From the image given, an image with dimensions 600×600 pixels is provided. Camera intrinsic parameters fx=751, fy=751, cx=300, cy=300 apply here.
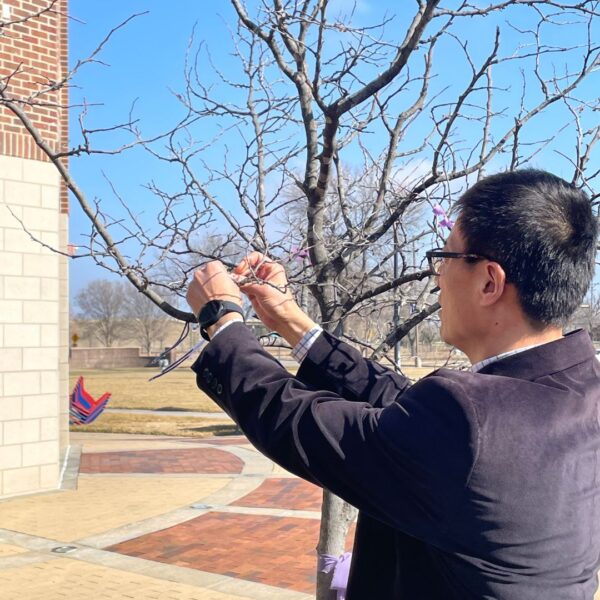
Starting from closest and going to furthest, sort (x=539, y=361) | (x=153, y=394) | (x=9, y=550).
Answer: (x=539, y=361) < (x=9, y=550) < (x=153, y=394)

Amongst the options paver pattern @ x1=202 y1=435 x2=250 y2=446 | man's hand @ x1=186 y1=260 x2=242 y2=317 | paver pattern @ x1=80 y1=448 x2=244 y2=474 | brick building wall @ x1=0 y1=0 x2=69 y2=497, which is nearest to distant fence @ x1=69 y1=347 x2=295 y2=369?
paver pattern @ x1=202 y1=435 x2=250 y2=446

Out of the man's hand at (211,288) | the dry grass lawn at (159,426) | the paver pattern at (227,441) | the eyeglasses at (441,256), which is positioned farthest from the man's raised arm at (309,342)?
the dry grass lawn at (159,426)

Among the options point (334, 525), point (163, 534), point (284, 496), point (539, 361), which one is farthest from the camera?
point (284, 496)

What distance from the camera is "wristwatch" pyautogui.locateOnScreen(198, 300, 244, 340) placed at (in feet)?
5.48

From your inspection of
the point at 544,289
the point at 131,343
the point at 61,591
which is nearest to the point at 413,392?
the point at 544,289

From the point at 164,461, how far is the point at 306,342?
989 centimetres

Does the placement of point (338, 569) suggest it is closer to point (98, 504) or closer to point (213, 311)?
point (213, 311)

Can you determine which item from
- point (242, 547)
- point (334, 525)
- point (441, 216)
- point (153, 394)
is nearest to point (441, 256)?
point (441, 216)

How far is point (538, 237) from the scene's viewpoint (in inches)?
60.7

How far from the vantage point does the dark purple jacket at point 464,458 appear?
4.56 ft

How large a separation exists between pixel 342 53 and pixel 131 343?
62454 mm

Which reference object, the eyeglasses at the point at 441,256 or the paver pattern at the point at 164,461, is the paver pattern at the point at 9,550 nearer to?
the paver pattern at the point at 164,461

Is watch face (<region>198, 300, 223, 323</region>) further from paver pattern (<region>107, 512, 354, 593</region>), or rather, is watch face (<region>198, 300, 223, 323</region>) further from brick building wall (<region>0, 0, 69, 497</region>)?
brick building wall (<region>0, 0, 69, 497</region>)

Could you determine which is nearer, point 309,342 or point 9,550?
point 309,342
